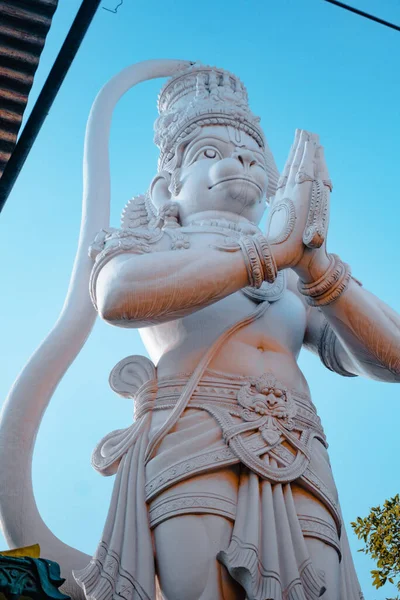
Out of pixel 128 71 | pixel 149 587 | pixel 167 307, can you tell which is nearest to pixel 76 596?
pixel 149 587

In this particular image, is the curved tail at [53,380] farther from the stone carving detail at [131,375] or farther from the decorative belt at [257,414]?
the decorative belt at [257,414]

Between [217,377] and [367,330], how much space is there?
815 mm

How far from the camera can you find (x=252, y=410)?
4.07m

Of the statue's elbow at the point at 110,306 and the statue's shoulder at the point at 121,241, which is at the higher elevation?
the statue's shoulder at the point at 121,241

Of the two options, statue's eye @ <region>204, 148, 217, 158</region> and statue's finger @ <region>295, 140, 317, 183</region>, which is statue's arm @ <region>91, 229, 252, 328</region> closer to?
statue's finger @ <region>295, 140, 317, 183</region>

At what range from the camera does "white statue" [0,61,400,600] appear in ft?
11.9

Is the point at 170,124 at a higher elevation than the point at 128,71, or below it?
below

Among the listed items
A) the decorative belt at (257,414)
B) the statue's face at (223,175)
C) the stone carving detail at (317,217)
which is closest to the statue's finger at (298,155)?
the stone carving detail at (317,217)

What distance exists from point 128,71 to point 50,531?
343 centimetres

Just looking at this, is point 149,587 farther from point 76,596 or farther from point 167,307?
point 167,307

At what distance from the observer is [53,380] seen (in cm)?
471

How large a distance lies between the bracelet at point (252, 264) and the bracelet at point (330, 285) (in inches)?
12.4

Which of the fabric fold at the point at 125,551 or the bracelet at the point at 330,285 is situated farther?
the bracelet at the point at 330,285

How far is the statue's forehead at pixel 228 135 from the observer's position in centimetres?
514
